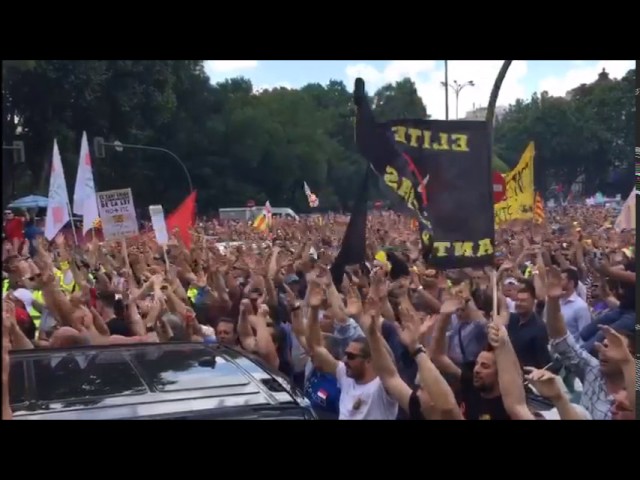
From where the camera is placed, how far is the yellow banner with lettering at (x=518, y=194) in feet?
26.8

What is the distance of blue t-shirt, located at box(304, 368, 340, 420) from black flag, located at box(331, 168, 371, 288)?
37.1 inches

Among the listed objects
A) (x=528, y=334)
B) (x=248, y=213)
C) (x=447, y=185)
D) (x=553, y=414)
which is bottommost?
(x=553, y=414)

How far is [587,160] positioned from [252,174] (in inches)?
128

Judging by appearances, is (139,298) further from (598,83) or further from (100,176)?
(598,83)

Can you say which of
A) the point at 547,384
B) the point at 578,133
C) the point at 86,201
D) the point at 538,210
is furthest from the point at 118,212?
the point at 538,210

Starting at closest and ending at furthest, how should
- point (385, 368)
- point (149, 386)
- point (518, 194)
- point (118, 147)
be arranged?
point (149, 386)
point (385, 368)
point (118, 147)
point (518, 194)

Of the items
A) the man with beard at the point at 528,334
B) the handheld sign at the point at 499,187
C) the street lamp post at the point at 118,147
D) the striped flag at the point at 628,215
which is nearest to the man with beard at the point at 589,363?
the man with beard at the point at 528,334

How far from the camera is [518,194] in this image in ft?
27.3

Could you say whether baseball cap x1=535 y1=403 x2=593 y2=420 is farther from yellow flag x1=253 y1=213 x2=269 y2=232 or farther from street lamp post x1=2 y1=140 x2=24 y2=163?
yellow flag x1=253 y1=213 x2=269 y2=232

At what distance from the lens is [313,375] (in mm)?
4781

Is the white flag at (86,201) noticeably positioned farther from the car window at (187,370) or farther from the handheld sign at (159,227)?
the car window at (187,370)

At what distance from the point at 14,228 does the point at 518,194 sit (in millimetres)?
4711

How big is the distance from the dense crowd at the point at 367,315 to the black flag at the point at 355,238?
0.09 metres

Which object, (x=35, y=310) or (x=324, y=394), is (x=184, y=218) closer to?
(x=35, y=310)
